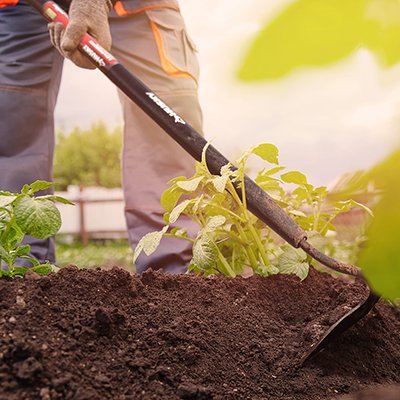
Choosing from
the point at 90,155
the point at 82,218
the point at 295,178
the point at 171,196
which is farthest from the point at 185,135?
the point at 90,155

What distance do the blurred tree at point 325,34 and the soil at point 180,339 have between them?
0.64m

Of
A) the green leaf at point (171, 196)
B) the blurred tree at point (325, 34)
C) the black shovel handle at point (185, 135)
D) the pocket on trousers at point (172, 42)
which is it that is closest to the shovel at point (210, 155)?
the black shovel handle at point (185, 135)

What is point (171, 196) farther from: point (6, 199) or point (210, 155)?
point (6, 199)

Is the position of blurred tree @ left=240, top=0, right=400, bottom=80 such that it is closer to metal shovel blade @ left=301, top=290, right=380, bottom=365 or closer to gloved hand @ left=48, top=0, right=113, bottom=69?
metal shovel blade @ left=301, top=290, right=380, bottom=365

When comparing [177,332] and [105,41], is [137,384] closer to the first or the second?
[177,332]

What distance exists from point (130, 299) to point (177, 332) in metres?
0.19

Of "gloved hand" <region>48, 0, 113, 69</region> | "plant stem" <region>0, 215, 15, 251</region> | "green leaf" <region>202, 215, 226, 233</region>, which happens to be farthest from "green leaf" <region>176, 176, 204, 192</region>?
"gloved hand" <region>48, 0, 113, 69</region>

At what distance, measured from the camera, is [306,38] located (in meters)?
0.21

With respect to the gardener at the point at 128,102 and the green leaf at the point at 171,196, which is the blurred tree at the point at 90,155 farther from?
the green leaf at the point at 171,196

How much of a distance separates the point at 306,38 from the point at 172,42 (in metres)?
1.93

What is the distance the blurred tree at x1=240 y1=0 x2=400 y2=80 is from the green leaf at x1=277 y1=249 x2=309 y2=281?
3.44 feet

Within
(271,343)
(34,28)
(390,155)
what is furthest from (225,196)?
(34,28)

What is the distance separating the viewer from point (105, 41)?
1.81 metres

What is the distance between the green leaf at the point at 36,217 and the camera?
90 cm
